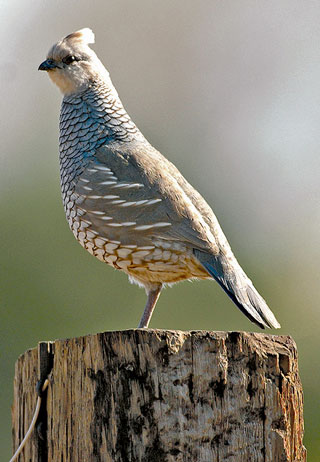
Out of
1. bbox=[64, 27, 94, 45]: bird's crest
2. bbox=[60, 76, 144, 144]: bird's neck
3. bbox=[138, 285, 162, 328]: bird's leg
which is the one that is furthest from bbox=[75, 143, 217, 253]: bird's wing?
bbox=[64, 27, 94, 45]: bird's crest

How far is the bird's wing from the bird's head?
849 millimetres

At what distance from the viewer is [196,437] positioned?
3.66 meters

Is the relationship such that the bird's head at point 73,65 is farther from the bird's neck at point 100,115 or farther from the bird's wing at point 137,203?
the bird's wing at point 137,203

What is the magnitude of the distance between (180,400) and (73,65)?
3.33 meters

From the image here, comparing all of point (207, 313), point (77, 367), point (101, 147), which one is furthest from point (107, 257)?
point (207, 313)

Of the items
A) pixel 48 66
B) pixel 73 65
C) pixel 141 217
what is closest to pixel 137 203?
pixel 141 217

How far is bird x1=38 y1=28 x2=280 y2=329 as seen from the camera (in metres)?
5.40

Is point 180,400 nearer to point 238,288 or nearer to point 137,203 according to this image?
point 238,288

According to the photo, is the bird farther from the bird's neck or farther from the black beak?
the black beak

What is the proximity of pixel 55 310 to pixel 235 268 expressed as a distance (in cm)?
918

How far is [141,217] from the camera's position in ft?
17.8

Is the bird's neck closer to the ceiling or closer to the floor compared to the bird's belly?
closer to the ceiling

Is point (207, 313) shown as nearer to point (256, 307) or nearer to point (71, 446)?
point (256, 307)

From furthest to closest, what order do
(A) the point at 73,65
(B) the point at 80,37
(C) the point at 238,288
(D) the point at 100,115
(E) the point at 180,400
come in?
(B) the point at 80,37
(A) the point at 73,65
(D) the point at 100,115
(C) the point at 238,288
(E) the point at 180,400
